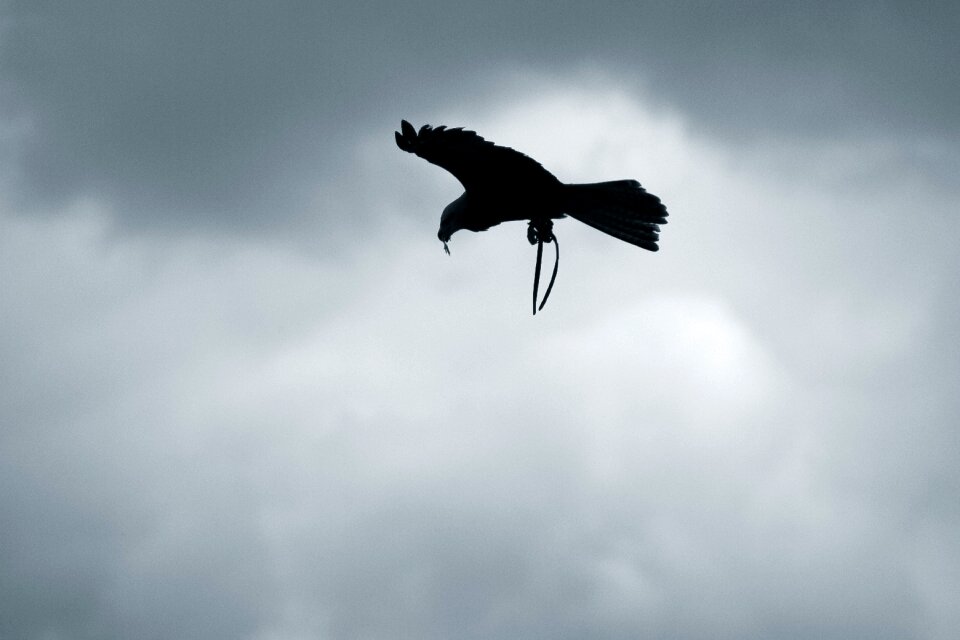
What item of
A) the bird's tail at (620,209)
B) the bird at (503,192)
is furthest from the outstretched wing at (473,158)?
the bird's tail at (620,209)

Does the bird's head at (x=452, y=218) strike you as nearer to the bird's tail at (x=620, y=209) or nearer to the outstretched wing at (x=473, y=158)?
the outstretched wing at (x=473, y=158)

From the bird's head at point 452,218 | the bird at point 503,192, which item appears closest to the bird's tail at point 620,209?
the bird at point 503,192

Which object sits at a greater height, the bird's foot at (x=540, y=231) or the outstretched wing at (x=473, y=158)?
the outstretched wing at (x=473, y=158)

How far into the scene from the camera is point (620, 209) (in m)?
20.3

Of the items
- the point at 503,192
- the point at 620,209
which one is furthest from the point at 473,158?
the point at 620,209

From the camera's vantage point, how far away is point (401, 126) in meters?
19.2

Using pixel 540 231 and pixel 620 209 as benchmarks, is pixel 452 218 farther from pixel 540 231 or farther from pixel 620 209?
pixel 620 209

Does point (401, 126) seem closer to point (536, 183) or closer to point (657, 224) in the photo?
point (536, 183)

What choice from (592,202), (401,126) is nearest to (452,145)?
(401,126)

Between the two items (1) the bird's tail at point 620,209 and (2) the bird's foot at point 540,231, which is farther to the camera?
(1) the bird's tail at point 620,209

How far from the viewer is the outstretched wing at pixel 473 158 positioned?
1864 cm

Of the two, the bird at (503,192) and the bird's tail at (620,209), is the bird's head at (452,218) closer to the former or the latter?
the bird at (503,192)

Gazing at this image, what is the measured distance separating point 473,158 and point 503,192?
0.62 m

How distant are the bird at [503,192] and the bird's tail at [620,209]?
0.04 feet
